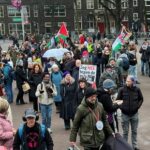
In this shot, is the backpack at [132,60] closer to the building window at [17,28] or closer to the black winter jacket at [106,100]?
the black winter jacket at [106,100]

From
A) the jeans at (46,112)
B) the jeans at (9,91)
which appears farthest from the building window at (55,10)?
the jeans at (46,112)

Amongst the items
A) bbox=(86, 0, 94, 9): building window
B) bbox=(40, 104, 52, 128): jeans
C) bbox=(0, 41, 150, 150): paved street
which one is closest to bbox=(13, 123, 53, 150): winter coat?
bbox=(0, 41, 150, 150): paved street

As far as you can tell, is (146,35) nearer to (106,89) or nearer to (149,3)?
(149,3)

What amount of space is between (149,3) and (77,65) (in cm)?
5560

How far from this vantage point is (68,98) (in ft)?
38.0

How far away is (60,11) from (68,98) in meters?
59.6

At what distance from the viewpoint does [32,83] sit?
13.4m

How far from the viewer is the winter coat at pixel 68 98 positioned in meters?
11.5

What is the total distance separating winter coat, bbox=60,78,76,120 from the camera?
11477 millimetres

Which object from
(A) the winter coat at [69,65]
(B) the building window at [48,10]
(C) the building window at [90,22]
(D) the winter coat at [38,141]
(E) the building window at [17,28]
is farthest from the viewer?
(E) the building window at [17,28]

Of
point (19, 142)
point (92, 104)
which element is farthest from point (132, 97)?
point (19, 142)

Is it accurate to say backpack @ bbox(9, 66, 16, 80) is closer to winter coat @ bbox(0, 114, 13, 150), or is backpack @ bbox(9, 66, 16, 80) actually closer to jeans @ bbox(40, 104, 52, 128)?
jeans @ bbox(40, 104, 52, 128)

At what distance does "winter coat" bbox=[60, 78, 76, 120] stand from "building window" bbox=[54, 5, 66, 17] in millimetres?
59028

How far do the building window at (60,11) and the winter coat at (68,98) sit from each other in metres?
59.0
